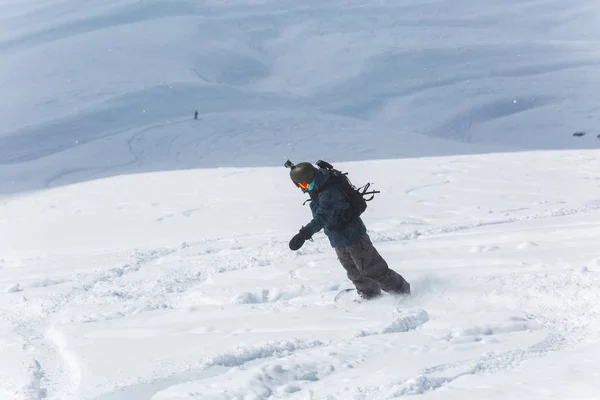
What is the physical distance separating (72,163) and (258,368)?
2168cm

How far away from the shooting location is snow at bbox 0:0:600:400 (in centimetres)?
446

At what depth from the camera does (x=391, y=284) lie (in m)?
5.97

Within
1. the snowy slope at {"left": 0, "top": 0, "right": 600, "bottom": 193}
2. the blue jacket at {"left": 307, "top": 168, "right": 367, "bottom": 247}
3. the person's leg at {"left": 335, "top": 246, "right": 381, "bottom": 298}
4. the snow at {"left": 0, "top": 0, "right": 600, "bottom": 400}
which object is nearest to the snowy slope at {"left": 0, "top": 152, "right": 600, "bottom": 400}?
the snow at {"left": 0, "top": 0, "right": 600, "bottom": 400}

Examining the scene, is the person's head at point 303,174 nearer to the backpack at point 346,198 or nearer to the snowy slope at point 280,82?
the backpack at point 346,198

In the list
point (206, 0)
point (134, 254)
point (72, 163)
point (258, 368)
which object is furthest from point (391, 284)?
point (206, 0)

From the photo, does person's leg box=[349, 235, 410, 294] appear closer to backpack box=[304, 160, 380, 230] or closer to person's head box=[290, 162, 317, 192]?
backpack box=[304, 160, 380, 230]

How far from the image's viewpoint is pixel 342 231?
5.81 m

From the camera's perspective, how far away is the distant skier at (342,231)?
5594mm

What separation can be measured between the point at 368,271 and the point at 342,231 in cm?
39

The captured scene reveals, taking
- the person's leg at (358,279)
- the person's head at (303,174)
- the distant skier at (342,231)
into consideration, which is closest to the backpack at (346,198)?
the distant skier at (342,231)

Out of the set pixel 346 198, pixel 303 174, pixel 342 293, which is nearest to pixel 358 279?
pixel 342 293

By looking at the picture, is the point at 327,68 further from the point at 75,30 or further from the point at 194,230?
the point at 194,230

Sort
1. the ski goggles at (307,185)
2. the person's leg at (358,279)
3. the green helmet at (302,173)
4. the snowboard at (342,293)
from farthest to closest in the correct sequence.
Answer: the snowboard at (342,293) → the person's leg at (358,279) → the ski goggles at (307,185) → the green helmet at (302,173)

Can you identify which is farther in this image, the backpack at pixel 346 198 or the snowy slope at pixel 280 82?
the snowy slope at pixel 280 82
